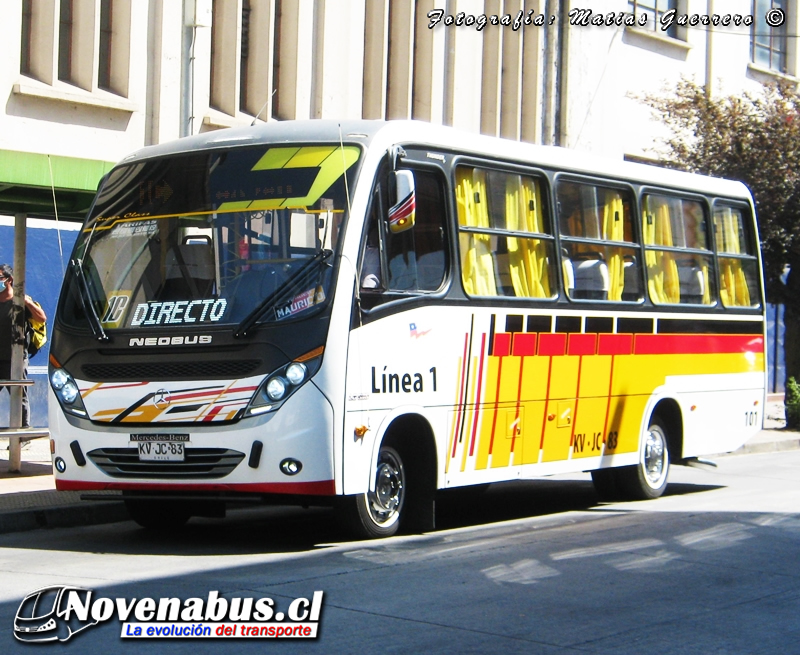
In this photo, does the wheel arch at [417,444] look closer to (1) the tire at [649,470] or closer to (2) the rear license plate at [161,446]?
(2) the rear license plate at [161,446]

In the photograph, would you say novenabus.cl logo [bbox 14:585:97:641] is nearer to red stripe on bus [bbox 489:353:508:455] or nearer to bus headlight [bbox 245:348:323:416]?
bus headlight [bbox 245:348:323:416]

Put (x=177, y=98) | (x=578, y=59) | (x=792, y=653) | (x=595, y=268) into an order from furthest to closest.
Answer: (x=578, y=59), (x=177, y=98), (x=595, y=268), (x=792, y=653)

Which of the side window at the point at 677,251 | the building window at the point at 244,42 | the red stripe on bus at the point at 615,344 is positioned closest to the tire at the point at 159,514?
the red stripe on bus at the point at 615,344

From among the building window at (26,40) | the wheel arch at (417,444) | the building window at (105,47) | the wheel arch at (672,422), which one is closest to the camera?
the wheel arch at (417,444)

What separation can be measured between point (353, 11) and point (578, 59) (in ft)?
20.1

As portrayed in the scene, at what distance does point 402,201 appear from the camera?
9.01m

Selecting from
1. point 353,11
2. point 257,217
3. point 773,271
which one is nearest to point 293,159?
point 257,217

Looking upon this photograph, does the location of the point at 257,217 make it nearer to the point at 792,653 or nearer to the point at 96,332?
the point at 96,332

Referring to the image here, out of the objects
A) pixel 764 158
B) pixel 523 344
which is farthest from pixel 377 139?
pixel 764 158

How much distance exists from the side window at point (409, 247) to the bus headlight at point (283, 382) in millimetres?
687

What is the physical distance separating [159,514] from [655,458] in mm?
5088

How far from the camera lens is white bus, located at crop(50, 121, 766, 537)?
28.4 feet

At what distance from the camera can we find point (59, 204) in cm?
1273

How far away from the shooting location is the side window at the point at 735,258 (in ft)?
44.7
